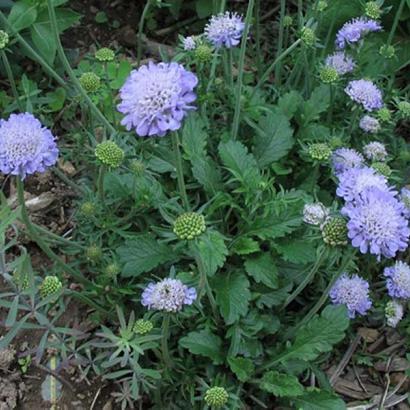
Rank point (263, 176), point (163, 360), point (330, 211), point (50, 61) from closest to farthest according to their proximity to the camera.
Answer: point (330, 211) < point (163, 360) < point (263, 176) < point (50, 61)

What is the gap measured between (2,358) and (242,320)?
921mm

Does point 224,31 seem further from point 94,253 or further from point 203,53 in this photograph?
point 94,253

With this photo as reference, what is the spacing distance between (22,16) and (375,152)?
5.38ft

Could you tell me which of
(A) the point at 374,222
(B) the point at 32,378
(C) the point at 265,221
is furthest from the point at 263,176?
(B) the point at 32,378

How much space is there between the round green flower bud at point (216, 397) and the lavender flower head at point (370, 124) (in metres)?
1.27

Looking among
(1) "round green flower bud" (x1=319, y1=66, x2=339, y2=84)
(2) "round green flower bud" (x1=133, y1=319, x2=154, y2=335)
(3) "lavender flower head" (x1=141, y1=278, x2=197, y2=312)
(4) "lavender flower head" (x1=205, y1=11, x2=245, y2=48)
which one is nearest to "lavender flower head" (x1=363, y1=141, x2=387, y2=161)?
(1) "round green flower bud" (x1=319, y1=66, x2=339, y2=84)

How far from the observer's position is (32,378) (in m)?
2.75

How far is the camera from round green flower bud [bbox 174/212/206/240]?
2.02 m

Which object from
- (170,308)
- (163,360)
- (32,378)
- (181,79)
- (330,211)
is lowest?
(32,378)

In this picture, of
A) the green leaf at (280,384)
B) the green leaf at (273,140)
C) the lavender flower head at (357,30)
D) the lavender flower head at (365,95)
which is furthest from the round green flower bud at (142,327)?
the lavender flower head at (357,30)

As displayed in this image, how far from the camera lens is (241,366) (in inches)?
98.2

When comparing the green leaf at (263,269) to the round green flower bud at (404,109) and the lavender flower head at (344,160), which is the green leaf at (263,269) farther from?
the round green flower bud at (404,109)

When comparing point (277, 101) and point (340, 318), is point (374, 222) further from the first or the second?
point (277, 101)

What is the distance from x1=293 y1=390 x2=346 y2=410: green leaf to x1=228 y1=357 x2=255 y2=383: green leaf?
0.22m
